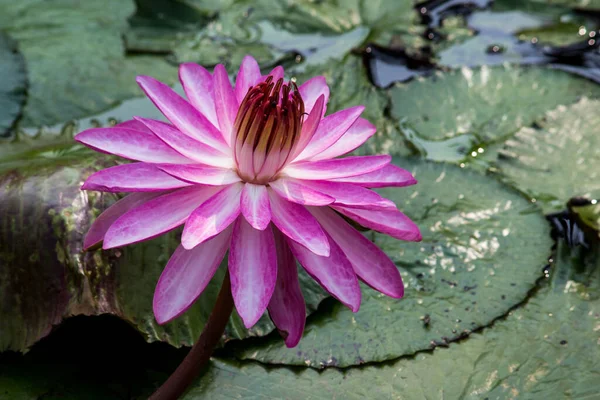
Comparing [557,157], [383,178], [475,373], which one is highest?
[383,178]

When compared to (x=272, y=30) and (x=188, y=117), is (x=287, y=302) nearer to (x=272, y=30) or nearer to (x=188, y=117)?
(x=188, y=117)

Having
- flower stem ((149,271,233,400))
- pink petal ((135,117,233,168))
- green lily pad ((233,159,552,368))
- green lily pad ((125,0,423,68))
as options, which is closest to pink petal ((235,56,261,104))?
pink petal ((135,117,233,168))

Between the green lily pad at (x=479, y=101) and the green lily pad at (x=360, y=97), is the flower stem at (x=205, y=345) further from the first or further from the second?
the green lily pad at (x=479, y=101)

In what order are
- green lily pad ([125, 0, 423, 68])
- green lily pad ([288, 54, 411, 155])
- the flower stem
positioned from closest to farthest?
the flower stem
green lily pad ([288, 54, 411, 155])
green lily pad ([125, 0, 423, 68])

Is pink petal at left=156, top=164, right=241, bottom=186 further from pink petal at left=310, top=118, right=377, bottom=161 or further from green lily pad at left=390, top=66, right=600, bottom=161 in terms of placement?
green lily pad at left=390, top=66, right=600, bottom=161

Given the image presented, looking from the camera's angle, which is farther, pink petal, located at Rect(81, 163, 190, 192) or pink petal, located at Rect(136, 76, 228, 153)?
pink petal, located at Rect(136, 76, 228, 153)

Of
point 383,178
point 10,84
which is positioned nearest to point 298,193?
point 383,178

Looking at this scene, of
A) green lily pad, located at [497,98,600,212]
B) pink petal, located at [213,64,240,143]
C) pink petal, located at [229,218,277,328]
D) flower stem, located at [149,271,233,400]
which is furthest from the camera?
green lily pad, located at [497,98,600,212]
